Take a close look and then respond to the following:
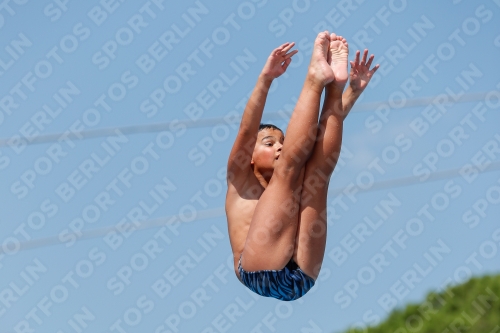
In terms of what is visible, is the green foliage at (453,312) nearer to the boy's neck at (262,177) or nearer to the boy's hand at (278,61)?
the boy's neck at (262,177)

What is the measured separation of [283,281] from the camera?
6402 millimetres

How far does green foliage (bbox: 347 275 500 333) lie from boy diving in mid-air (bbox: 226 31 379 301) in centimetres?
1533

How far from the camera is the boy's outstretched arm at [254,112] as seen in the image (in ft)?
21.8

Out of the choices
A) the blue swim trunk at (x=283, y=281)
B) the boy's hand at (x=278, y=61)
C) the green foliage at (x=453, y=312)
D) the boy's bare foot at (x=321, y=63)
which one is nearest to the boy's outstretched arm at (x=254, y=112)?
the boy's hand at (x=278, y=61)

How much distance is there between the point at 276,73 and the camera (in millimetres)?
6699

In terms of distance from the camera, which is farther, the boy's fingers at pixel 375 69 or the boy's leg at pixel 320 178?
the boy's fingers at pixel 375 69

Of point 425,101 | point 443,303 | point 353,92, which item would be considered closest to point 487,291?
point 443,303

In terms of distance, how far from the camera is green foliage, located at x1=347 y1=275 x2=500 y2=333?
2150 cm

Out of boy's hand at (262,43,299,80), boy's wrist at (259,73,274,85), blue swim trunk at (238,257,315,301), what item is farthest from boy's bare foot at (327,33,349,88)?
blue swim trunk at (238,257,315,301)

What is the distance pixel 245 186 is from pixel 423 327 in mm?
17206

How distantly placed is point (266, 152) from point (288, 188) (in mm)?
613

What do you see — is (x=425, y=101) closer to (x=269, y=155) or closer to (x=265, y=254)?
(x=269, y=155)

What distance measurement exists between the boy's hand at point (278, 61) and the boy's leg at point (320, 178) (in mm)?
407

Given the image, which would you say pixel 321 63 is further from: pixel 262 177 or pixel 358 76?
pixel 262 177
